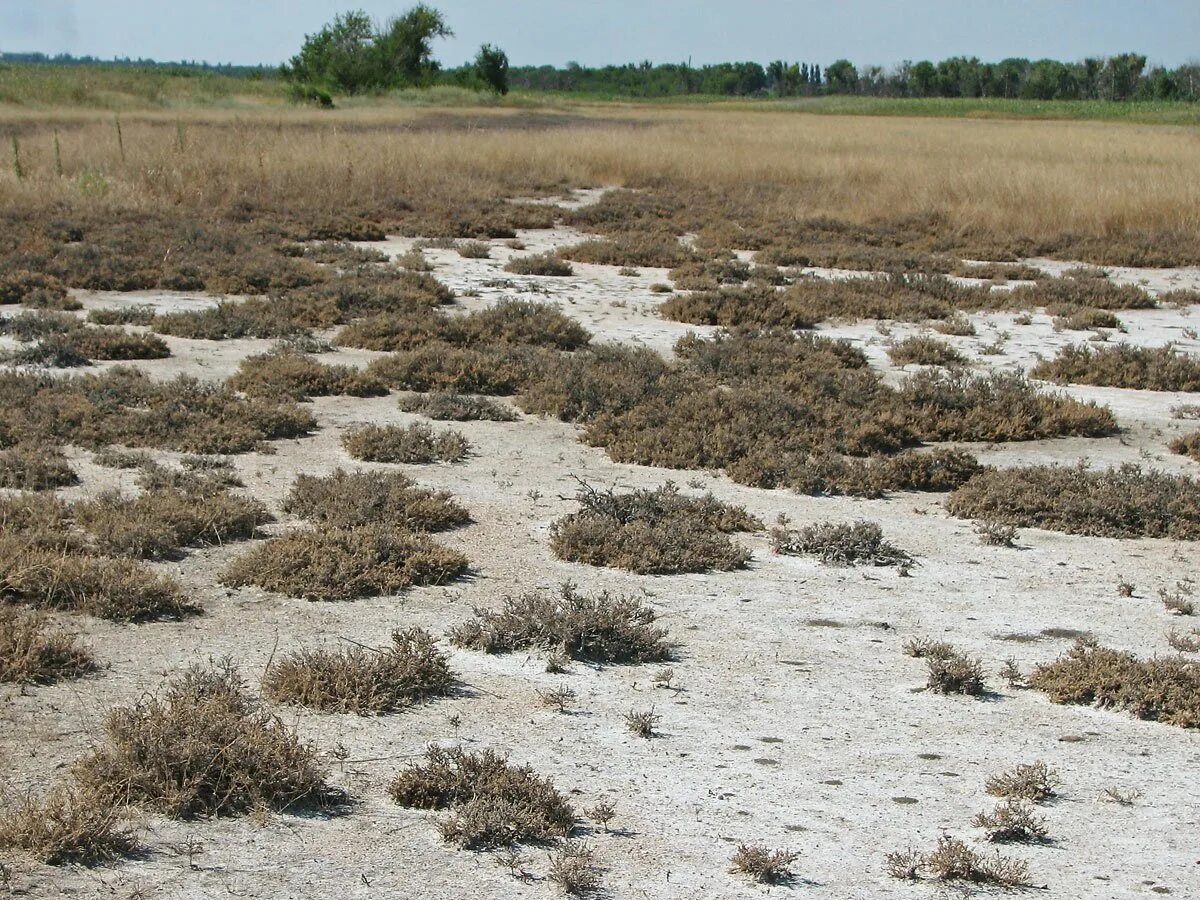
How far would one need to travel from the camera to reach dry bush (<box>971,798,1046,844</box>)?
404 centimetres

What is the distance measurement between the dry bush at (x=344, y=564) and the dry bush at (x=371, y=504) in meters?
0.37

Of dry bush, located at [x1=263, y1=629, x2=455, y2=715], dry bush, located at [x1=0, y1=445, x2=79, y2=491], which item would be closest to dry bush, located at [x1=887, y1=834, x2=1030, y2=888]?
dry bush, located at [x1=263, y1=629, x2=455, y2=715]

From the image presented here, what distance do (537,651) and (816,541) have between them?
7.14ft

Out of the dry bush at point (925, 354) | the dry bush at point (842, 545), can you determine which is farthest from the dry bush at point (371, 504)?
the dry bush at point (925, 354)

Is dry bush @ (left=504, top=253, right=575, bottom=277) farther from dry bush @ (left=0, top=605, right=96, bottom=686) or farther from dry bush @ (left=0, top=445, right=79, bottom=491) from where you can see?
dry bush @ (left=0, top=605, right=96, bottom=686)

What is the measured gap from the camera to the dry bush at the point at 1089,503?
766cm

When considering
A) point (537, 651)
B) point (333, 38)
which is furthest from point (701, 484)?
point (333, 38)

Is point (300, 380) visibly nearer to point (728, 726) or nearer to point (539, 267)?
point (728, 726)

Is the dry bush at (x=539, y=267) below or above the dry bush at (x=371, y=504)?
above

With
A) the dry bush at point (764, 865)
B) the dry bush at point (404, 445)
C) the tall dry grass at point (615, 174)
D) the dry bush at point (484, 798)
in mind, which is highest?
the tall dry grass at point (615, 174)

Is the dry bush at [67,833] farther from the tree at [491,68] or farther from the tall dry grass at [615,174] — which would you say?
the tree at [491,68]

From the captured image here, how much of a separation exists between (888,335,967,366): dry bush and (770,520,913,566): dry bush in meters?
5.87

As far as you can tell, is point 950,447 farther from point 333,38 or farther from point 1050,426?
point 333,38

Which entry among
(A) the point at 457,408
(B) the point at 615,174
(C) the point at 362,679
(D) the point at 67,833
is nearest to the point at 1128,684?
(C) the point at 362,679
